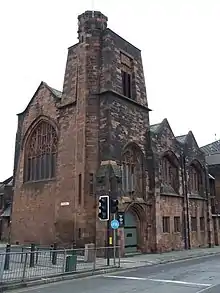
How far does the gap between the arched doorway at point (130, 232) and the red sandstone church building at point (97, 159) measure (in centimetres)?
7

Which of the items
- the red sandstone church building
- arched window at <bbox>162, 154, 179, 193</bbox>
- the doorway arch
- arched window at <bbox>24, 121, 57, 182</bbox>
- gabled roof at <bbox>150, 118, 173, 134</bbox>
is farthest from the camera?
arched window at <bbox>162, 154, 179, 193</bbox>

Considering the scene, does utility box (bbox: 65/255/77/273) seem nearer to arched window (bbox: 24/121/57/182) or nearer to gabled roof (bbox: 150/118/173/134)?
arched window (bbox: 24/121/57/182)

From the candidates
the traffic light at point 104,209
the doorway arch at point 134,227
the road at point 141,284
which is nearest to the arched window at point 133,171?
the doorway arch at point 134,227

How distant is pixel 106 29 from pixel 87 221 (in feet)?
50.3

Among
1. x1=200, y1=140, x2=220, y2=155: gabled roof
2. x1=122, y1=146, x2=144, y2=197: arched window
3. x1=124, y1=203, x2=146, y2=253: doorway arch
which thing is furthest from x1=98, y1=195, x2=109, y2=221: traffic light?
x1=200, y1=140, x2=220, y2=155: gabled roof

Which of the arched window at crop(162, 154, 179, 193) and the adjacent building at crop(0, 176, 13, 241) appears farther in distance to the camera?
the adjacent building at crop(0, 176, 13, 241)

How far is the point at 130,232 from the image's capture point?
84.8ft

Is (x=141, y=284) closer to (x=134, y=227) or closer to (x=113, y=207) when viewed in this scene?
(x=113, y=207)

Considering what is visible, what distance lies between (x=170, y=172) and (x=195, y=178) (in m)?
5.58

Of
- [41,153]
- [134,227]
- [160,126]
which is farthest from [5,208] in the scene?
[160,126]

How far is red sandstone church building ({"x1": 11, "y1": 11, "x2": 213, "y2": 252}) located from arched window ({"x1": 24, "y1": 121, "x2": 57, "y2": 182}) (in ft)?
0.29

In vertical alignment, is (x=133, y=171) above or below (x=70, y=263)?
above

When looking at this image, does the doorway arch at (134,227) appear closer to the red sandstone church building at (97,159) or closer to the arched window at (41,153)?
the red sandstone church building at (97,159)

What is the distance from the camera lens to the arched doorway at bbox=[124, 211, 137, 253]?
25.3 metres
